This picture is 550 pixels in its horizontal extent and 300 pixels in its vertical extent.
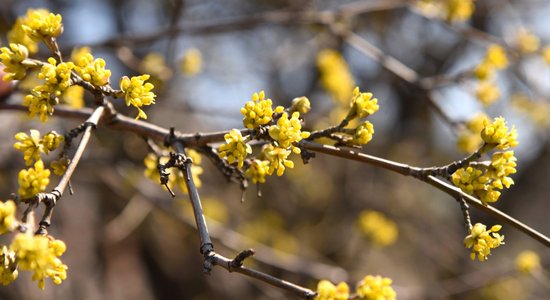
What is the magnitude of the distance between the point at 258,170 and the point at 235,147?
0.78 ft

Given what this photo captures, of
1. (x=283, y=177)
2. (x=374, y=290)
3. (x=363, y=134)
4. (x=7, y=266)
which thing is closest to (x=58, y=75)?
(x=7, y=266)

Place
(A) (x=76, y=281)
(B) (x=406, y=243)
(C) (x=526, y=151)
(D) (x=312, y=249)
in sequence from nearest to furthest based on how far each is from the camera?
(A) (x=76, y=281) < (D) (x=312, y=249) < (B) (x=406, y=243) < (C) (x=526, y=151)

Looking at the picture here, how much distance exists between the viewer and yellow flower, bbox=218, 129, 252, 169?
158cm

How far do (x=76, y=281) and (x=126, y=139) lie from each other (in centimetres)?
166

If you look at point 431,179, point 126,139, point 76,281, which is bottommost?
point 431,179

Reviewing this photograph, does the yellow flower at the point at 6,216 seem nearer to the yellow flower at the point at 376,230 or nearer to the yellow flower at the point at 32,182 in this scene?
the yellow flower at the point at 32,182

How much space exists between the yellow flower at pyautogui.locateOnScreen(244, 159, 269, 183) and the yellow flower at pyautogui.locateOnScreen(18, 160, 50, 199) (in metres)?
0.62

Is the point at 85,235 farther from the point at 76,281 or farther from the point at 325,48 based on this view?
the point at 325,48

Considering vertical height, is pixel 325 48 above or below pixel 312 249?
above

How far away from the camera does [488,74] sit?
2.99m

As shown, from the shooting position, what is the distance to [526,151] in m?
7.02

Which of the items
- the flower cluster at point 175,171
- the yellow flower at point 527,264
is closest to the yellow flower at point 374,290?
the flower cluster at point 175,171

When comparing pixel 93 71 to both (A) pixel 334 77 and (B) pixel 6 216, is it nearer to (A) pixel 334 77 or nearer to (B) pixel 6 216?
(B) pixel 6 216

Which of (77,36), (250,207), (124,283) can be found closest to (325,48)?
(250,207)
